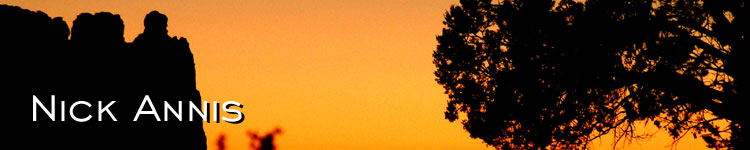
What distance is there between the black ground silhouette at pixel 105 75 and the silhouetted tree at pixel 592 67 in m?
15.0

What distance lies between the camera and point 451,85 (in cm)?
2503

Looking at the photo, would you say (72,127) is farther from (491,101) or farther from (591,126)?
(591,126)

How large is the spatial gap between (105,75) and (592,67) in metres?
21.8

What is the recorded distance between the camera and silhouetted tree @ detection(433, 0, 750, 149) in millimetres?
18641

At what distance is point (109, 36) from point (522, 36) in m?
19.7

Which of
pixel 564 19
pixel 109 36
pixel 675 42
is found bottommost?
pixel 675 42

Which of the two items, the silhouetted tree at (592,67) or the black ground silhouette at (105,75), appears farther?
the black ground silhouette at (105,75)

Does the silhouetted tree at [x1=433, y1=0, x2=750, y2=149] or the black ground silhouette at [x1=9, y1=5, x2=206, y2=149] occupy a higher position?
the black ground silhouette at [x1=9, y1=5, x2=206, y2=149]

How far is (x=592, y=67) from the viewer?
19453mm

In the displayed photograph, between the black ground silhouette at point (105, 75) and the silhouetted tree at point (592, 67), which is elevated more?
the black ground silhouette at point (105, 75)

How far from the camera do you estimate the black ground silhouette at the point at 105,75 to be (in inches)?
1138

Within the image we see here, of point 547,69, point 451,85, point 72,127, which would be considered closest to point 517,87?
point 547,69

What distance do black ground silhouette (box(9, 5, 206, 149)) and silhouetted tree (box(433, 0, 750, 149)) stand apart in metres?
15.0

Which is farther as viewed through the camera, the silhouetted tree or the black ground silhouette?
the black ground silhouette
